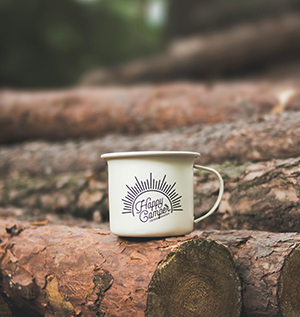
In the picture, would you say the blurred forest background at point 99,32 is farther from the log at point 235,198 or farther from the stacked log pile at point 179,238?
the log at point 235,198

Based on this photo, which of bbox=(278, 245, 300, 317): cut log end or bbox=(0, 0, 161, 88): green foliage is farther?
bbox=(0, 0, 161, 88): green foliage

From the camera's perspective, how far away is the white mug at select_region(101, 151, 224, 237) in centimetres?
72

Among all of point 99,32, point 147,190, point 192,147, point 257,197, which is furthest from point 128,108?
point 147,190

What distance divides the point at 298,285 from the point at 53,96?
2.16 metres

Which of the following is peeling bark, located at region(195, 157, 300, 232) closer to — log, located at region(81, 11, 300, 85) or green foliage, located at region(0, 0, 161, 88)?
log, located at region(81, 11, 300, 85)

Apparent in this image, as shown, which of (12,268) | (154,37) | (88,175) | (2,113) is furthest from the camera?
(154,37)

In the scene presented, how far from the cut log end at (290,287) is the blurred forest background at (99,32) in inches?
81.7

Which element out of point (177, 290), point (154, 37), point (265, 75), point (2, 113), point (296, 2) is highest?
point (296, 2)

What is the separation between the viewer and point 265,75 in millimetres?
2566

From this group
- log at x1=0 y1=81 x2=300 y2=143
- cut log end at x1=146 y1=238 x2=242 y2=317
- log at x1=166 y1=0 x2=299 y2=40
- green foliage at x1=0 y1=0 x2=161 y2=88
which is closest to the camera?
cut log end at x1=146 y1=238 x2=242 y2=317

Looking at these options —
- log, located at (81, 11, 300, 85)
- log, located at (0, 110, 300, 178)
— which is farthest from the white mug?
log, located at (81, 11, 300, 85)

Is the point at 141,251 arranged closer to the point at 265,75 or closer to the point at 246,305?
the point at 246,305

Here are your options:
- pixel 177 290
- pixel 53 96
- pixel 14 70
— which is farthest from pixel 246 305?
pixel 14 70

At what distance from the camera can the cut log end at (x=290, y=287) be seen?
0.76 m
